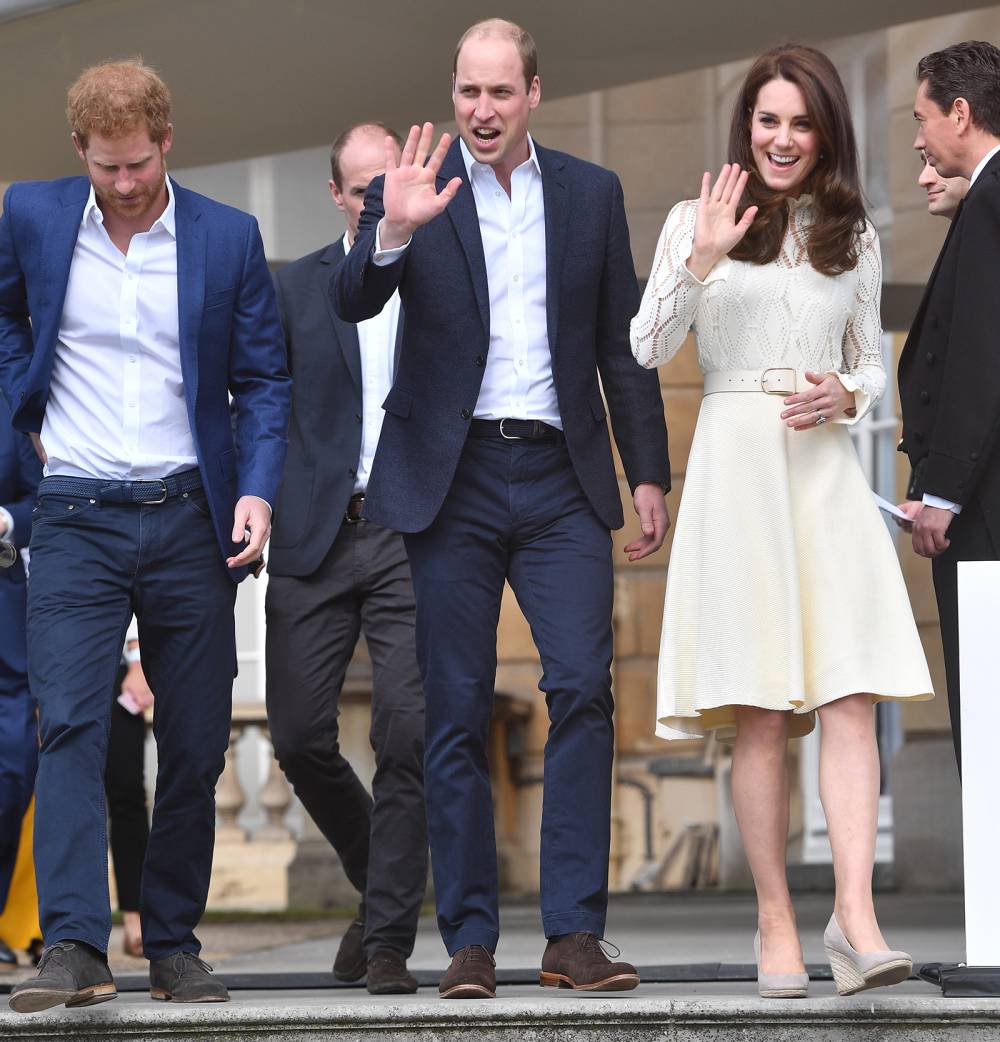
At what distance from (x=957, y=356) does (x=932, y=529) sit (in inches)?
14.9

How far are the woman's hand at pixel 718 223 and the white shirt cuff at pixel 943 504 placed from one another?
0.73 metres

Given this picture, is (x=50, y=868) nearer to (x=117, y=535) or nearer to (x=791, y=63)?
(x=117, y=535)

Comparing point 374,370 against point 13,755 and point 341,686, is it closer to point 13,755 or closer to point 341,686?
point 341,686

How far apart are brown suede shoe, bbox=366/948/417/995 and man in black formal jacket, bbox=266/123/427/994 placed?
0.19 m

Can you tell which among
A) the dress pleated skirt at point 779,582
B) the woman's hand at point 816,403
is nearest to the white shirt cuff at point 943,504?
the dress pleated skirt at point 779,582

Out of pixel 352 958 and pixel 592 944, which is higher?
pixel 592 944

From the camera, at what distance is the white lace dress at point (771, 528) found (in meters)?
4.27

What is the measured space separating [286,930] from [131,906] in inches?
76.7

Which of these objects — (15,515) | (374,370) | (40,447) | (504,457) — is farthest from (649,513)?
(15,515)

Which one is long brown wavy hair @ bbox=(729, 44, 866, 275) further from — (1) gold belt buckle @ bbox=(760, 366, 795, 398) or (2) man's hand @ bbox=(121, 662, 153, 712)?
(2) man's hand @ bbox=(121, 662, 153, 712)

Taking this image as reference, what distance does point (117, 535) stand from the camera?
450cm

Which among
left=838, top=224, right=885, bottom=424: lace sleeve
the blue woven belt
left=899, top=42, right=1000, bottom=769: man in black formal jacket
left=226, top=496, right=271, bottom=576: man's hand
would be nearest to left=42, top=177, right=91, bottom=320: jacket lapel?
the blue woven belt

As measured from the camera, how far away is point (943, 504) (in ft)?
14.7

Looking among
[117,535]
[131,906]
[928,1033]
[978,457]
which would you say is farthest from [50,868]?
[131,906]
